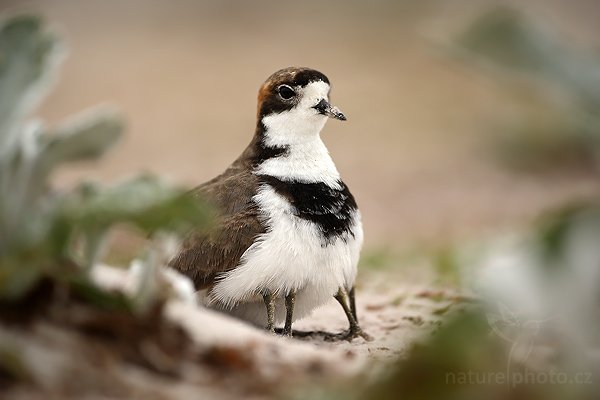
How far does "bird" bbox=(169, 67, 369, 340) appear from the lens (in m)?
3.23

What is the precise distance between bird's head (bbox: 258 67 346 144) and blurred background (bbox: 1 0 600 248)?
147 cm

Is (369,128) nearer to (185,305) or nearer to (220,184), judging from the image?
(220,184)

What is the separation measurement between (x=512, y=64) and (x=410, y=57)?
1291 centimetres

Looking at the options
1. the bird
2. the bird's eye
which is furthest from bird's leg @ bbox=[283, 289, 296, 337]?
the bird's eye

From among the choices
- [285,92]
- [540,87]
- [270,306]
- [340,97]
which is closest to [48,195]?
[270,306]

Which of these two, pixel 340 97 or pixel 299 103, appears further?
pixel 340 97

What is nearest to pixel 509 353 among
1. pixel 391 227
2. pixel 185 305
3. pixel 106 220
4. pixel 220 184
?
pixel 185 305

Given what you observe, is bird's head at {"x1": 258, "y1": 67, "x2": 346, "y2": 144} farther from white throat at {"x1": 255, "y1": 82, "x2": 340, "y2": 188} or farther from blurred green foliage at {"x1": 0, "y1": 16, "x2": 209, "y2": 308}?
blurred green foliage at {"x1": 0, "y1": 16, "x2": 209, "y2": 308}

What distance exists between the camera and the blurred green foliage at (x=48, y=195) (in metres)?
2.07

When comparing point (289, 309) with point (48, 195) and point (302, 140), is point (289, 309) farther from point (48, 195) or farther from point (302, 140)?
point (48, 195)

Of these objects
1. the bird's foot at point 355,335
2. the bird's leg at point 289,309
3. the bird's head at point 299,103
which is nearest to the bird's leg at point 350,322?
the bird's foot at point 355,335

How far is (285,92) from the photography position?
11.6 feet

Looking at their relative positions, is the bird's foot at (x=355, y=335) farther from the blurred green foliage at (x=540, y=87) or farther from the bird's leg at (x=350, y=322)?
the blurred green foliage at (x=540, y=87)

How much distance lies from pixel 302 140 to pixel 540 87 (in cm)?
196
